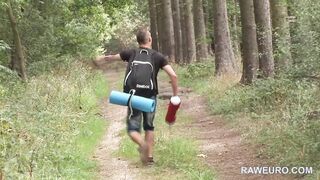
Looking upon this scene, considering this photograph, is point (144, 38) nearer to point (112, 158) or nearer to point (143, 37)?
point (143, 37)

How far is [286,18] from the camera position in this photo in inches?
455

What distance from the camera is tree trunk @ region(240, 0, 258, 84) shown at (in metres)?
13.9

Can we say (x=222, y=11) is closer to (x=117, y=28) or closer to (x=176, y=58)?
(x=176, y=58)

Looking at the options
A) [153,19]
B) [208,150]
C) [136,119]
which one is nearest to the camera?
[136,119]

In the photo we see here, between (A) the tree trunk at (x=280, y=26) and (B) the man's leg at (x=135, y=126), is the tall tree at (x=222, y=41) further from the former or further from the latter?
(B) the man's leg at (x=135, y=126)

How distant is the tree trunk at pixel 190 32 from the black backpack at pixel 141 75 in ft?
58.7

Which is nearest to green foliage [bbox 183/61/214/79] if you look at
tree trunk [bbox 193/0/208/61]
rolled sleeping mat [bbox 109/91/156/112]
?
tree trunk [bbox 193/0/208/61]

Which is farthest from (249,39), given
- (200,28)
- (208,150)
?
(200,28)

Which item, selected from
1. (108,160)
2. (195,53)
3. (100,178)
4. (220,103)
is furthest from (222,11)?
(100,178)

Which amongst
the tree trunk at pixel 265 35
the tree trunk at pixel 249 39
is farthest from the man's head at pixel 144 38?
the tree trunk at pixel 249 39

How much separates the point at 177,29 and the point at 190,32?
4.54 m

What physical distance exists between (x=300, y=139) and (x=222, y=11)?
11396mm

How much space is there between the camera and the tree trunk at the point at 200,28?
23.6 m

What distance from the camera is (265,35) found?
495 inches
